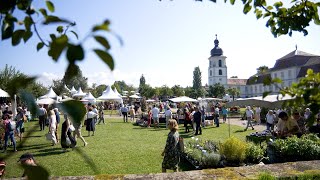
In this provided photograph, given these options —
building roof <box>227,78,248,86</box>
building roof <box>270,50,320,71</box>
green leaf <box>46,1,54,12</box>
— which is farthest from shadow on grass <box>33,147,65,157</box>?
A: building roof <box>227,78,248,86</box>

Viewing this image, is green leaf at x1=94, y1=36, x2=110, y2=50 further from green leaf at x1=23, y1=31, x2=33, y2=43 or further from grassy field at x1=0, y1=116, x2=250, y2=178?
grassy field at x1=0, y1=116, x2=250, y2=178

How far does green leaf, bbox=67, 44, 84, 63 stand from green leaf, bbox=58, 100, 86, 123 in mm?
90

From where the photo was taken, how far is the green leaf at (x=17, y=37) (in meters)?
0.82

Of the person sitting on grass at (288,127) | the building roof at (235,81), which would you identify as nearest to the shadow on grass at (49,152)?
the person sitting on grass at (288,127)

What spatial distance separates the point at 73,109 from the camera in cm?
62

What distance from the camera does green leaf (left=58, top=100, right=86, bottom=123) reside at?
61 centimetres

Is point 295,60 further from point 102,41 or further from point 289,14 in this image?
point 102,41

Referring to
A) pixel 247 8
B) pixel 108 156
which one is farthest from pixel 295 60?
pixel 247 8

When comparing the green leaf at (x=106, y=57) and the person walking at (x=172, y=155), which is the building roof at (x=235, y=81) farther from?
the green leaf at (x=106, y=57)

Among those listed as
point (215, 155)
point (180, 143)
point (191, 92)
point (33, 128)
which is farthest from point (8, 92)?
point (191, 92)

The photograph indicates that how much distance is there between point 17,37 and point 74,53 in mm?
332

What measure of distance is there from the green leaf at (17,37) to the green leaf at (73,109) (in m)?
0.31

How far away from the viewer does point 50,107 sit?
0.72m

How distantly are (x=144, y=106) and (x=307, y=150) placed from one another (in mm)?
32779
